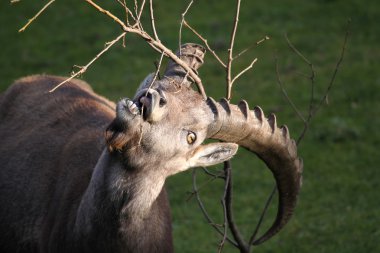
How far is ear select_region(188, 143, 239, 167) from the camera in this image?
5664 millimetres

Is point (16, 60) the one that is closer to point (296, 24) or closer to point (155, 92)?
point (296, 24)

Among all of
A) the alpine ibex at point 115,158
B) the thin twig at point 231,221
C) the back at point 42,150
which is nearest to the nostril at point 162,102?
the alpine ibex at point 115,158

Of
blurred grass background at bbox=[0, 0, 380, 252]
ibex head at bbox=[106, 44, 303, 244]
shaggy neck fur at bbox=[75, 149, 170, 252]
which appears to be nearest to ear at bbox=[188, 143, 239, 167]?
ibex head at bbox=[106, 44, 303, 244]

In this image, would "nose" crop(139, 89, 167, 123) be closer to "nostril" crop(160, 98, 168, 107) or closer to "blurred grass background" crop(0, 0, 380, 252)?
"nostril" crop(160, 98, 168, 107)

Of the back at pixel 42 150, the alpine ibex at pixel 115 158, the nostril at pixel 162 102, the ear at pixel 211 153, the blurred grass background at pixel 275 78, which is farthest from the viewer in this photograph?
the blurred grass background at pixel 275 78

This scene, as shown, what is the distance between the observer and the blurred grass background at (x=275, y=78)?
9211mm

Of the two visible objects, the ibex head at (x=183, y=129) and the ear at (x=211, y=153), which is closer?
the ibex head at (x=183, y=129)

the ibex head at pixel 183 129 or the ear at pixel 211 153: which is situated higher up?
the ibex head at pixel 183 129

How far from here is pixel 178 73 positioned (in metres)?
5.70

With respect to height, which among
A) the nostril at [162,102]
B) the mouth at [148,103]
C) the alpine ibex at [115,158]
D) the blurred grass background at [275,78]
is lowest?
the blurred grass background at [275,78]

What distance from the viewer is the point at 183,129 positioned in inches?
211

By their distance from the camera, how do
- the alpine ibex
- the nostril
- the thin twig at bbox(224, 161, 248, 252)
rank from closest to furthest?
1. the nostril
2. the alpine ibex
3. the thin twig at bbox(224, 161, 248, 252)

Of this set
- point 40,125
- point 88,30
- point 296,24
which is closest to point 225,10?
point 296,24

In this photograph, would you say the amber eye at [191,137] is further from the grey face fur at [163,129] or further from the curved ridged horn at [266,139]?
the curved ridged horn at [266,139]
